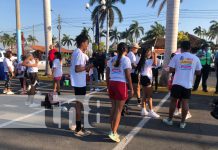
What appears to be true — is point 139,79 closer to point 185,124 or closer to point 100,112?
point 100,112

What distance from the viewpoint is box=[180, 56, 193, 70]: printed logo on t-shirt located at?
21.4 feet

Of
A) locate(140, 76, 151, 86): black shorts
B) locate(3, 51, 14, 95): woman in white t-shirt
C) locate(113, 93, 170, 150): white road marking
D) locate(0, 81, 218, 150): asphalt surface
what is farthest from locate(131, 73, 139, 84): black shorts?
locate(3, 51, 14, 95): woman in white t-shirt

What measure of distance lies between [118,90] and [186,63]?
1.88 m

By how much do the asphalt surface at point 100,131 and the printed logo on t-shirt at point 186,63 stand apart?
1.38 meters

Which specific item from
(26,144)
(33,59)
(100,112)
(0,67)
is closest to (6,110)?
(33,59)

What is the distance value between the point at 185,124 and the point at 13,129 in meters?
3.90

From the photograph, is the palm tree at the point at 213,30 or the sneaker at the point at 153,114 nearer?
the sneaker at the point at 153,114

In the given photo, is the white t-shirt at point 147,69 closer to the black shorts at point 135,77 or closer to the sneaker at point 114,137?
the black shorts at point 135,77

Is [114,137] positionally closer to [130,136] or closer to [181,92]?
[130,136]

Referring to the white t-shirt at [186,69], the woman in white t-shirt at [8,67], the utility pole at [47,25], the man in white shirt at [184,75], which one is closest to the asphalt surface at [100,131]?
the man in white shirt at [184,75]

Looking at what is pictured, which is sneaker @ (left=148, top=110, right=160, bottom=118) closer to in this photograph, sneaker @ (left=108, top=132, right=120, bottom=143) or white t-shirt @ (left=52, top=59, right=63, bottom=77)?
sneaker @ (left=108, top=132, right=120, bottom=143)

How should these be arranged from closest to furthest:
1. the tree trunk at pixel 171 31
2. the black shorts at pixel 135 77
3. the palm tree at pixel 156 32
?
1. the black shorts at pixel 135 77
2. the tree trunk at pixel 171 31
3. the palm tree at pixel 156 32

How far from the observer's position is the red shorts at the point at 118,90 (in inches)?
221

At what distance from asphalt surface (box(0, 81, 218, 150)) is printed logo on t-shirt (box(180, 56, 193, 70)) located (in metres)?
1.38
